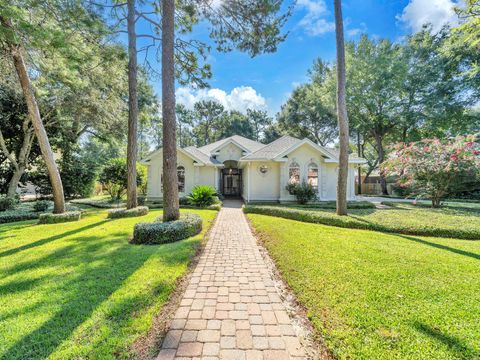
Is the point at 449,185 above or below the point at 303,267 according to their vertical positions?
above

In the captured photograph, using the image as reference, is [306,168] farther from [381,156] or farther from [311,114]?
[311,114]

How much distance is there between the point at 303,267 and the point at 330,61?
31328mm

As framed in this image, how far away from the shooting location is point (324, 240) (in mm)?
6480

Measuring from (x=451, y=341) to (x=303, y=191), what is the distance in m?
12.0

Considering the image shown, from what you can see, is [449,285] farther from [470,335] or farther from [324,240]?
[324,240]

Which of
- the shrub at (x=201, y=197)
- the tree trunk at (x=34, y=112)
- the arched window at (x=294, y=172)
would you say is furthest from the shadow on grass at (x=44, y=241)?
the arched window at (x=294, y=172)

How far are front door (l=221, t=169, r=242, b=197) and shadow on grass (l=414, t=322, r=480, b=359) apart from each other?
62.3 ft

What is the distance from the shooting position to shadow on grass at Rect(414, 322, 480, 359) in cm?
227

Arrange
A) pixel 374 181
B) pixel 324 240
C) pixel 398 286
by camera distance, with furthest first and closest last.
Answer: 1. pixel 374 181
2. pixel 324 240
3. pixel 398 286

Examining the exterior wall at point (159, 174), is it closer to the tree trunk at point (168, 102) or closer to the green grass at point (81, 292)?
the tree trunk at point (168, 102)

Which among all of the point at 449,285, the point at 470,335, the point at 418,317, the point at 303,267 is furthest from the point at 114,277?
the point at 449,285

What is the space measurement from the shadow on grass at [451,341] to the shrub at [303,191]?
11.7 meters

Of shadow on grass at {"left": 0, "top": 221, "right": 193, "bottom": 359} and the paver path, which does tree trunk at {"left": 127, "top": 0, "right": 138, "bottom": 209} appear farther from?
the paver path

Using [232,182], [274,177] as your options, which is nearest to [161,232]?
[274,177]
